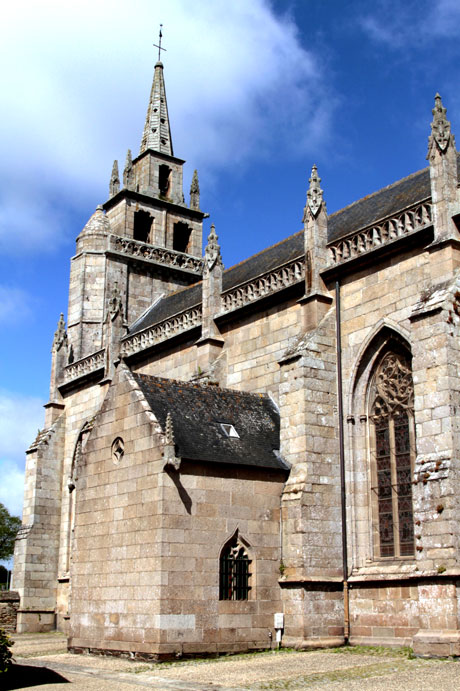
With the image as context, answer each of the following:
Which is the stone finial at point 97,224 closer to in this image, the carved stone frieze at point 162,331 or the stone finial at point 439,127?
the carved stone frieze at point 162,331

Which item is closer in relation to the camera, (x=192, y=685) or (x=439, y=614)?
(x=192, y=685)

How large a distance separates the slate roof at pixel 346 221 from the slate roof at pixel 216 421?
4.51m

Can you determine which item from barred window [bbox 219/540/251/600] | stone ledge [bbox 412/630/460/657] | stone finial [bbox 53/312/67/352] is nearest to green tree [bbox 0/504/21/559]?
stone finial [bbox 53/312/67/352]

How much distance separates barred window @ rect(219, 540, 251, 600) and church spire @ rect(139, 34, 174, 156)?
24.0 metres

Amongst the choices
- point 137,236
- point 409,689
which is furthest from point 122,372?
point 137,236

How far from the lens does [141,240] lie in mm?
36000

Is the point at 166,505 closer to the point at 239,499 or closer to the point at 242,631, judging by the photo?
the point at 239,499

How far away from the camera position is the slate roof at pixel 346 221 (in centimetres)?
1956

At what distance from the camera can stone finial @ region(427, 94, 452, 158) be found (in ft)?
54.3

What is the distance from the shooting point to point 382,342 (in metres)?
17.6

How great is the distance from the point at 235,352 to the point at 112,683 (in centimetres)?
1080

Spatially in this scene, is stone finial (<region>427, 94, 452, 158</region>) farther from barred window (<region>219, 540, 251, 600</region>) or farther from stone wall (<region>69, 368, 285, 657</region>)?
barred window (<region>219, 540, 251, 600</region>)

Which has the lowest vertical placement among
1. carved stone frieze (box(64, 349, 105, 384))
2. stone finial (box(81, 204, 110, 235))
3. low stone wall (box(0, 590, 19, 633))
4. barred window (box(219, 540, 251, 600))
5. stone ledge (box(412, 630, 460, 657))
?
low stone wall (box(0, 590, 19, 633))

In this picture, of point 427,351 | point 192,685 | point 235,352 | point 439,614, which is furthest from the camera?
point 235,352
